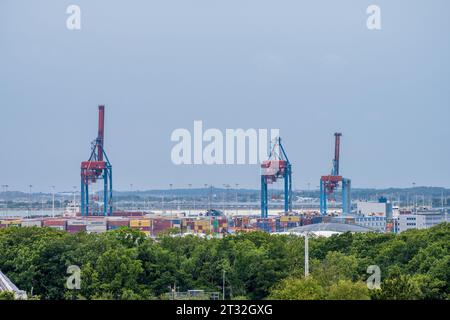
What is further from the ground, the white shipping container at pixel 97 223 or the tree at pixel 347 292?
the tree at pixel 347 292

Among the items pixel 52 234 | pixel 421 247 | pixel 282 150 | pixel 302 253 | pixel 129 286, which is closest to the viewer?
pixel 129 286

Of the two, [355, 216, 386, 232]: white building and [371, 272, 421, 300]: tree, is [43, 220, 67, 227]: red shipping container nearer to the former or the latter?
[355, 216, 386, 232]: white building

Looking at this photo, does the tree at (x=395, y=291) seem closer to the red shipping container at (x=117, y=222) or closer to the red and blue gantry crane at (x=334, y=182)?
the red shipping container at (x=117, y=222)

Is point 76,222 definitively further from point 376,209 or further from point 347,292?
point 347,292

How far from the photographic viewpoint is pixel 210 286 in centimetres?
2430

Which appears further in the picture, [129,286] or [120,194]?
[120,194]

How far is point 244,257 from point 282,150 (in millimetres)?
42259

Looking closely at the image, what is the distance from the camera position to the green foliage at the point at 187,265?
2203 cm

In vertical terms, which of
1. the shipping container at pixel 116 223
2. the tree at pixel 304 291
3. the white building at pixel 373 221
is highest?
the tree at pixel 304 291

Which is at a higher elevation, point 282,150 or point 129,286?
point 282,150

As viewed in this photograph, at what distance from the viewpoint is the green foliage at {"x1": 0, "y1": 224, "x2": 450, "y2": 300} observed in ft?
72.3

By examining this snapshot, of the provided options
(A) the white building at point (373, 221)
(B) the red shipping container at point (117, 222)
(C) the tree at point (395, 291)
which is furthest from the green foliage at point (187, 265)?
(A) the white building at point (373, 221)
